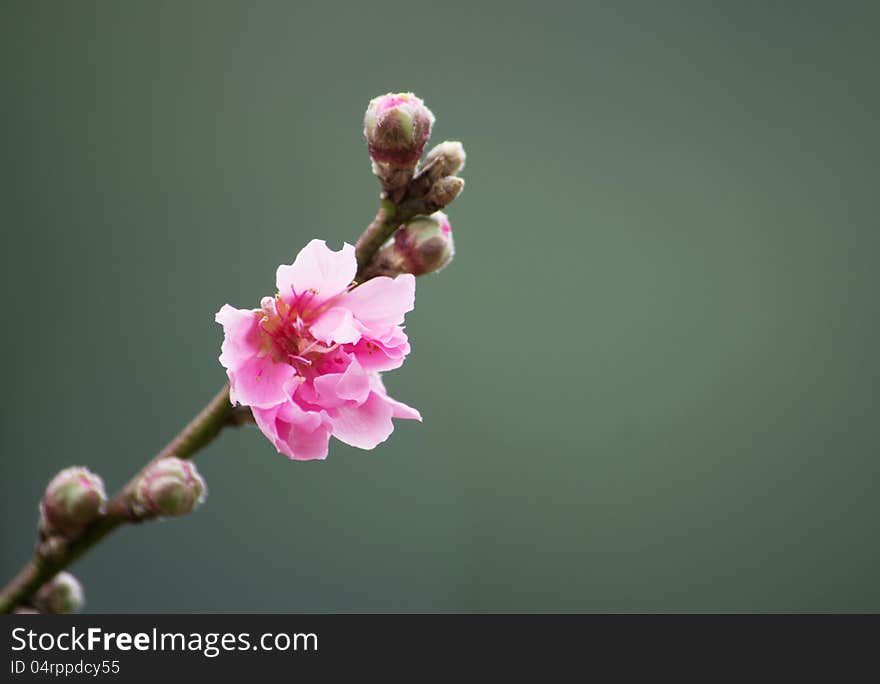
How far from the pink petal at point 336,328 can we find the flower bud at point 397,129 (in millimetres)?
114

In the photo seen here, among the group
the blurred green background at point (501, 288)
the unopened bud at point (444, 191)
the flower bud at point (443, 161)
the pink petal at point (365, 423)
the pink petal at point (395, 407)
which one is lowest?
the pink petal at point (365, 423)

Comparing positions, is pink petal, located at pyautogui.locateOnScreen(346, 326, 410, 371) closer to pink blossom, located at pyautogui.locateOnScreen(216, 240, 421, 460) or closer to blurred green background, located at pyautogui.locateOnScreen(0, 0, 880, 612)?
pink blossom, located at pyautogui.locateOnScreen(216, 240, 421, 460)

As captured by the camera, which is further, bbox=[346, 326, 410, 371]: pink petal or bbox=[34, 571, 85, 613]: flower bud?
bbox=[34, 571, 85, 613]: flower bud

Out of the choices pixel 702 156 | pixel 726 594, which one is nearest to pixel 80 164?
pixel 702 156

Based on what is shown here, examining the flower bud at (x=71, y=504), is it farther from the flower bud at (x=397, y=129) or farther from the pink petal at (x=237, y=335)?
the flower bud at (x=397, y=129)

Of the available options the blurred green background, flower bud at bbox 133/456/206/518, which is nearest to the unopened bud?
flower bud at bbox 133/456/206/518

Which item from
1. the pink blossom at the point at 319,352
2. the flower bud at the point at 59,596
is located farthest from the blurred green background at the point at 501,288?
the pink blossom at the point at 319,352

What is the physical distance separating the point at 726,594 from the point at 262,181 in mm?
2433

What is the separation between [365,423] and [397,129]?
0.20 metres

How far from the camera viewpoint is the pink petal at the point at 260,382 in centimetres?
56

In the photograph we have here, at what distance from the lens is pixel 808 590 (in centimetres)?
372

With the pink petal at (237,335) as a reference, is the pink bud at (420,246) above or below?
above

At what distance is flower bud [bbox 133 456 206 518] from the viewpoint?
0.62 metres
